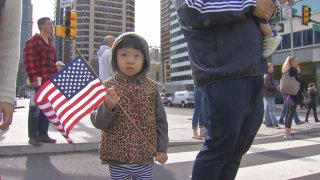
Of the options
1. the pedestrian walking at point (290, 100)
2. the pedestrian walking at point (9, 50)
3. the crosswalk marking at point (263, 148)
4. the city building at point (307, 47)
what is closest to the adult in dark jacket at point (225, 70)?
the pedestrian walking at point (9, 50)

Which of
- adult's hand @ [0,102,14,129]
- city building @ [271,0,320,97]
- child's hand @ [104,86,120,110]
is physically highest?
city building @ [271,0,320,97]

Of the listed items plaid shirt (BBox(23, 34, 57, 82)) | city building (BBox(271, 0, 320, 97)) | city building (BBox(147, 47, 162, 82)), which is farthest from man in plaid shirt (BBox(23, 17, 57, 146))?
city building (BBox(271, 0, 320, 97))

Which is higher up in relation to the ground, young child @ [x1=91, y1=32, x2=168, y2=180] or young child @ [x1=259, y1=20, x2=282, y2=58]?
young child @ [x1=259, y1=20, x2=282, y2=58]

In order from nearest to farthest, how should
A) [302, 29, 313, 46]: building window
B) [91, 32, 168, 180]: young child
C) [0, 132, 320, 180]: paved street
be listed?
[91, 32, 168, 180]: young child → [0, 132, 320, 180]: paved street → [302, 29, 313, 46]: building window

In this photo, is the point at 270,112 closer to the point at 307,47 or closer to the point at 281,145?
the point at 281,145

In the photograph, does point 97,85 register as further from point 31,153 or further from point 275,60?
point 275,60

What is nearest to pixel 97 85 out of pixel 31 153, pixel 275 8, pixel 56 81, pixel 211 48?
pixel 56 81

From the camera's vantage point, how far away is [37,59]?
5719mm

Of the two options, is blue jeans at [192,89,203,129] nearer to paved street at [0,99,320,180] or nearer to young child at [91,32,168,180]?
paved street at [0,99,320,180]

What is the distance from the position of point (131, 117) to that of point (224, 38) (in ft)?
2.69

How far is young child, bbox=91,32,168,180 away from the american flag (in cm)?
13

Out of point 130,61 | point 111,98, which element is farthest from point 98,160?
point 111,98

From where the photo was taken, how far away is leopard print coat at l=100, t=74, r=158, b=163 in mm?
2523

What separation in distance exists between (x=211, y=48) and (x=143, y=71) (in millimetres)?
589
